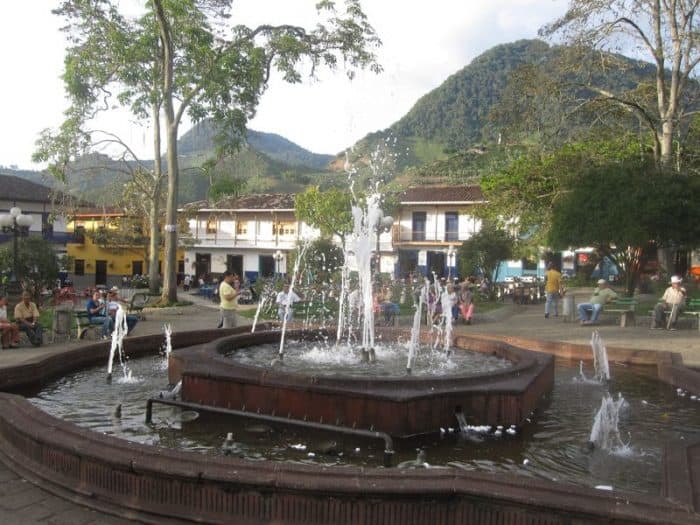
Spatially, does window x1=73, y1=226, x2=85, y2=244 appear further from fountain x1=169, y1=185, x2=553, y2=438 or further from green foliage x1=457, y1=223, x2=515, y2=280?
fountain x1=169, y1=185, x2=553, y2=438

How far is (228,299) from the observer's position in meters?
11.6

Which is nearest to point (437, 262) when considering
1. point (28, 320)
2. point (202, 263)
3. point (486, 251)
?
point (202, 263)

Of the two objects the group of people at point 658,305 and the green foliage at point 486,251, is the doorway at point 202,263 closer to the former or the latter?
the green foliage at point 486,251

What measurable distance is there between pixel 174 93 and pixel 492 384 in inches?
660

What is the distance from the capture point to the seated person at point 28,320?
10391mm

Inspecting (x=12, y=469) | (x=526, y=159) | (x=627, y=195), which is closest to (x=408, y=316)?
(x=627, y=195)

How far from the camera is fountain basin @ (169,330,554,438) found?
5449 millimetres

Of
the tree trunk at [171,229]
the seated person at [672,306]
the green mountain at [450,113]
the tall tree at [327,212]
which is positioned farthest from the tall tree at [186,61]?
the green mountain at [450,113]

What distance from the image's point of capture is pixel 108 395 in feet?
23.4

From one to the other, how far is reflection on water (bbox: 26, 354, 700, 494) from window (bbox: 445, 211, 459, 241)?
35.1 m

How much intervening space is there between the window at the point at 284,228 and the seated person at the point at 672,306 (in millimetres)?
33419

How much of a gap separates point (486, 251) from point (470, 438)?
780 inches

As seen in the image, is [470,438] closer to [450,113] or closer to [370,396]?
[370,396]

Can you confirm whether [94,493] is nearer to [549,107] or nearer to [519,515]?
[519,515]
